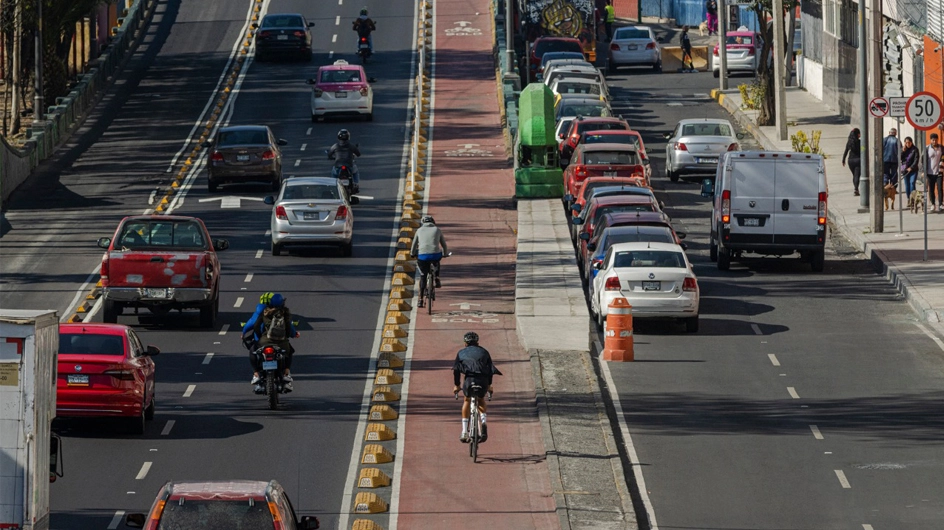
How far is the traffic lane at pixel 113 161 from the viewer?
120ft

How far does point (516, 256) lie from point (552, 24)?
41690 millimetres

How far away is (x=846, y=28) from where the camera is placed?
6059 centimetres

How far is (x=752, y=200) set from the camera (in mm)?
34812

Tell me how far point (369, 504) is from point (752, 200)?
17.7 meters

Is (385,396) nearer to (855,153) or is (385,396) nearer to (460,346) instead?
(460,346)

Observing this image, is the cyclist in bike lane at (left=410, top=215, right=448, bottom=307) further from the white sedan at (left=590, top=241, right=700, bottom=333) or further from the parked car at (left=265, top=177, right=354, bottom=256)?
the parked car at (left=265, top=177, right=354, bottom=256)

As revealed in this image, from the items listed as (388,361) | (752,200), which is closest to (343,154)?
(752,200)

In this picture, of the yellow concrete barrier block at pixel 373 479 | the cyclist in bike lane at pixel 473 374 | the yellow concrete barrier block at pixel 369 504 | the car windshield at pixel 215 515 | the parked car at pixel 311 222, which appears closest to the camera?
the car windshield at pixel 215 515

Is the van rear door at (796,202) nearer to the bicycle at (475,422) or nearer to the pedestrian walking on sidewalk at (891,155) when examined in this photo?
the pedestrian walking on sidewalk at (891,155)

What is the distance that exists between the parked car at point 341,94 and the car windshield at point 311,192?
742 inches

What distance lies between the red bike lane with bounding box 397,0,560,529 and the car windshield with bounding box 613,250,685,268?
2.05m

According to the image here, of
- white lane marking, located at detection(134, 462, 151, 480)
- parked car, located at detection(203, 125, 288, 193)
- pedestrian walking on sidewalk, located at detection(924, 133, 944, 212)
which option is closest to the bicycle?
white lane marking, located at detection(134, 462, 151, 480)

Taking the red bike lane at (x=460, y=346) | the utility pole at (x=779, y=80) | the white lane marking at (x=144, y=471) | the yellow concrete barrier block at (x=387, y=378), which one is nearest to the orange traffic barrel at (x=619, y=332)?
the red bike lane at (x=460, y=346)

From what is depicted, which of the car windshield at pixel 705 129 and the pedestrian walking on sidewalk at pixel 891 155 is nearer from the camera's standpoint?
the pedestrian walking on sidewalk at pixel 891 155
